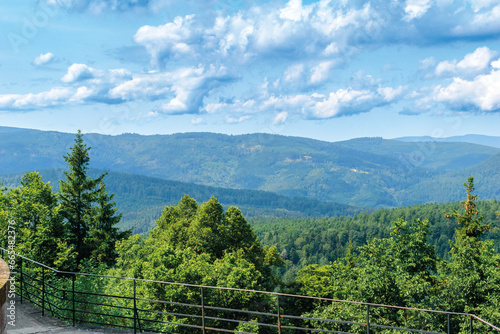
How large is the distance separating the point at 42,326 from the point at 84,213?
2692cm

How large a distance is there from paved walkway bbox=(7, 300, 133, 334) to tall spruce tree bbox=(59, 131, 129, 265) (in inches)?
950

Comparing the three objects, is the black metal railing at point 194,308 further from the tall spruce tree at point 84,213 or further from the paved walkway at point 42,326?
the paved walkway at point 42,326

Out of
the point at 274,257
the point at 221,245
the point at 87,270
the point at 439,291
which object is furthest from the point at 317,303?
the point at 87,270

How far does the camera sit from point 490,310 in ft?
86.1

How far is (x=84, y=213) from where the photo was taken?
3606 cm

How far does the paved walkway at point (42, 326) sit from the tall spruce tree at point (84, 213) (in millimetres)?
24139

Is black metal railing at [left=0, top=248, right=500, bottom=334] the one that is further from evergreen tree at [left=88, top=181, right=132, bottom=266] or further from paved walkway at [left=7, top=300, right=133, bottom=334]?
paved walkway at [left=7, top=300, right=133, bottom=334]

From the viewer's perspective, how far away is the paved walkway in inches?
400

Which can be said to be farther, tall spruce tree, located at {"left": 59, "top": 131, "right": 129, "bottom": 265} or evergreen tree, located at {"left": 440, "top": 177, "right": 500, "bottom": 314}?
tall spruce tree, located at {"left": 59, "top": 131, "right": 129, "bottom": 265}

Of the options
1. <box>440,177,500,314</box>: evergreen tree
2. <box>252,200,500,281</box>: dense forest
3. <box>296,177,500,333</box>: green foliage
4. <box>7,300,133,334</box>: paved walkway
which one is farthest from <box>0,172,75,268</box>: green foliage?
<box>252,200,500,281</box>: dense forest

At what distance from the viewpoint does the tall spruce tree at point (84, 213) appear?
35.0 metres

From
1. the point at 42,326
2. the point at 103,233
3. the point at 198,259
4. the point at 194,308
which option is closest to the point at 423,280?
the point at 194,308

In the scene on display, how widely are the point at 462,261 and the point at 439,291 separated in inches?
102

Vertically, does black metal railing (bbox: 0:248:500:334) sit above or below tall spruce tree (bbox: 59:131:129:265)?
below
